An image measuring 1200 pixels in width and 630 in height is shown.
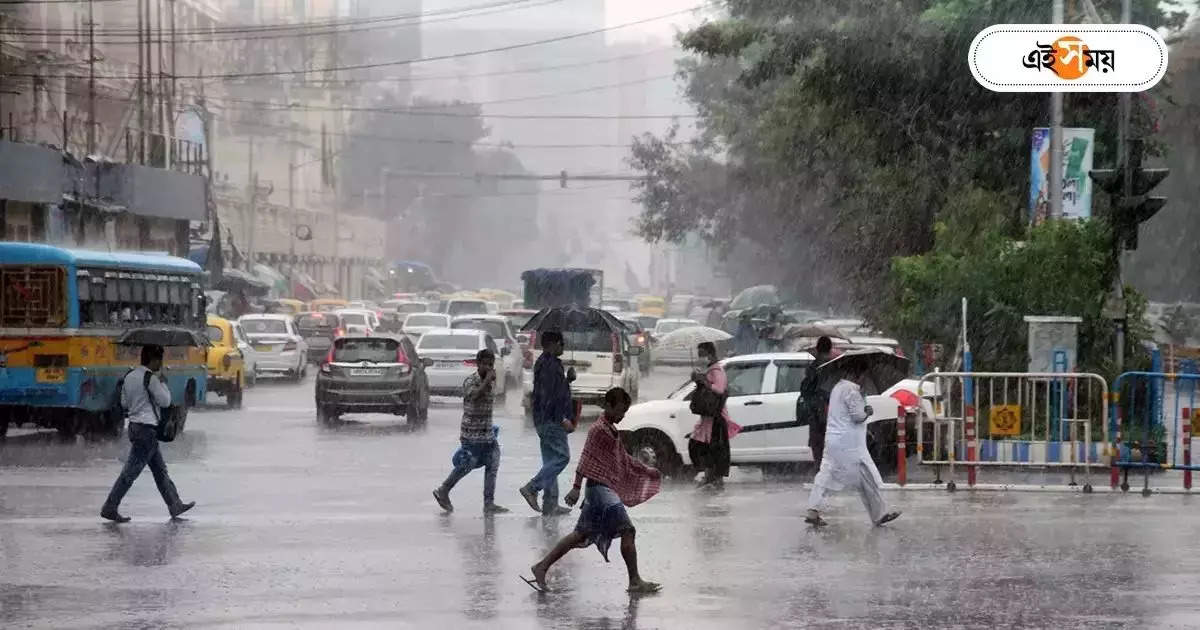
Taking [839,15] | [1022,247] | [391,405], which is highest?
[839,15]

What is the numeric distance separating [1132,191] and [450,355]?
64.2ft

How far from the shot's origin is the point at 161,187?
198 feet

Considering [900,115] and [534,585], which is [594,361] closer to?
[900,115]

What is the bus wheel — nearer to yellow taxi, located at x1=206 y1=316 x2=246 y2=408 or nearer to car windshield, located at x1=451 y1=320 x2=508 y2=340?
yellow taxi, located at x1=206 y1=316 x2=246 y2=408

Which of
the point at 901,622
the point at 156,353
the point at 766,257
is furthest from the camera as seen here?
the point at 766,257

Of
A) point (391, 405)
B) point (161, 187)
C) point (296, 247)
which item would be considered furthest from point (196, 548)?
point (296, 247)

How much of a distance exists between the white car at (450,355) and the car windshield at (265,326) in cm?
888

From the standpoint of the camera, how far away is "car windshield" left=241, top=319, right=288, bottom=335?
4819 cm

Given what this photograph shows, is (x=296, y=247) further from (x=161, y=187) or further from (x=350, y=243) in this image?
(x=161, y=187)

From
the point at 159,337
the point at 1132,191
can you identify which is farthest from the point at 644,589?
the point at 159,337

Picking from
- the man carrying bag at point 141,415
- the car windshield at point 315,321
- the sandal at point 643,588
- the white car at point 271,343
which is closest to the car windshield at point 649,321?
the car windshield at point 315,321

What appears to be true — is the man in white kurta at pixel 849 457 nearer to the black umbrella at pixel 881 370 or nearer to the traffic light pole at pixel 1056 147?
the black umbrella at pixel 881 370

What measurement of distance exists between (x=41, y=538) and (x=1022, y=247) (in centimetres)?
1463

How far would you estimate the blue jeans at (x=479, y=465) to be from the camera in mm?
18391
